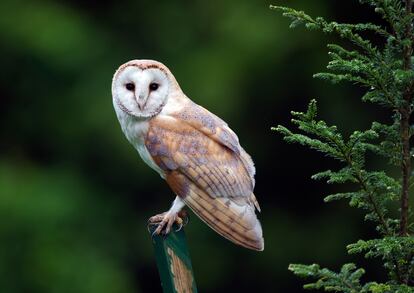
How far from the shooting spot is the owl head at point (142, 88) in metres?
3.37

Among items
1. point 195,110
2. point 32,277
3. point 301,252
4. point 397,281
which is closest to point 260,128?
point 301,252

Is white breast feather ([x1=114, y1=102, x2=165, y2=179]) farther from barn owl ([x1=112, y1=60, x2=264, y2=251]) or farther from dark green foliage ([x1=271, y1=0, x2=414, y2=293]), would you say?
dark green foliage ([x1=271, y1=0, x2=414, y2=293])

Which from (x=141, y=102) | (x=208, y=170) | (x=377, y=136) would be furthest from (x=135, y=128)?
(x=377, y=136)

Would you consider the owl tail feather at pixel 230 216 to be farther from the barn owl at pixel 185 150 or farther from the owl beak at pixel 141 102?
the owl beak at pixel 141 102

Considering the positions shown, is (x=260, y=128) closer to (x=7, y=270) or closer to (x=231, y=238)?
(x=7, y=270)

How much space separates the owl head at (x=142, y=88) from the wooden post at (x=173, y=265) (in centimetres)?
44

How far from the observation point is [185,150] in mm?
3488

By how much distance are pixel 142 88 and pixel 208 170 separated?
35cm

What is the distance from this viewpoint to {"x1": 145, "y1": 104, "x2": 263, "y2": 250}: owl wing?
3311 millimetres

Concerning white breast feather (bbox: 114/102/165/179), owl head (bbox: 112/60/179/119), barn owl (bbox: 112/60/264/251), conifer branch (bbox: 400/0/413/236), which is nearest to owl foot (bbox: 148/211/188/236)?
barn owl (bbox: 112/60/264/251)

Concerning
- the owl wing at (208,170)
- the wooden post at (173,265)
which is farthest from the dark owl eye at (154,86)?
the wooden post at (173,265)

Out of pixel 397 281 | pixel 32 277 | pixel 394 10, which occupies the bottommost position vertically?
pixel 397 281

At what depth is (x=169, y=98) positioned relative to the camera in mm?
3471

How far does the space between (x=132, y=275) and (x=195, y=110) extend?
175 inches
